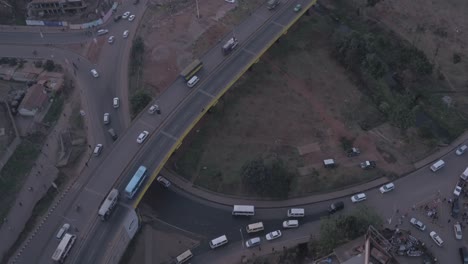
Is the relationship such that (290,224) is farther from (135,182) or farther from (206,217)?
(135,182)

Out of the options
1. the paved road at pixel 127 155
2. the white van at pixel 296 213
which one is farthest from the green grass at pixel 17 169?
the white van at pixel 296 213

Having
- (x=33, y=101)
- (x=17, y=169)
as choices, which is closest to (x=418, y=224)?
(x=17, y=169)

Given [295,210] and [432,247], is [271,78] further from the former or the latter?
[432,247]

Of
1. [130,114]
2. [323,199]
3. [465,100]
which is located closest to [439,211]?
[323,199]

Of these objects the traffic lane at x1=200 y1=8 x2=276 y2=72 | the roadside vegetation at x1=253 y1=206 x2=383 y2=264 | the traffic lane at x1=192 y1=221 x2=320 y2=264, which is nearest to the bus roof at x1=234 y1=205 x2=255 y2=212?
the traffic lane at x1=192 y1=221 x2=320 y2=264

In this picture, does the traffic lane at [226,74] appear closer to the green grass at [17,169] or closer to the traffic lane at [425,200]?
the traffic lane at [425,200]

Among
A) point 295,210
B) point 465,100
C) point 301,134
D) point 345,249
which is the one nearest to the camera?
point 345,249
